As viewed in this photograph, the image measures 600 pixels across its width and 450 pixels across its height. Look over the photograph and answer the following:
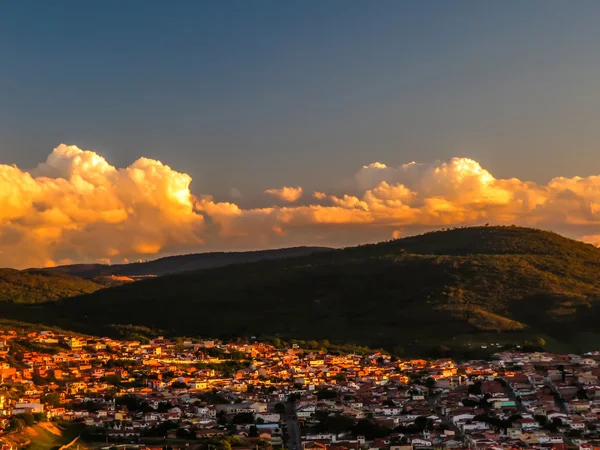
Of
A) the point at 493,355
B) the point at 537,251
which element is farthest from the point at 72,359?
the point at 537,251

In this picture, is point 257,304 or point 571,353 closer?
point 571,353

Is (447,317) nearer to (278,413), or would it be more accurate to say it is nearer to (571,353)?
(571,353)

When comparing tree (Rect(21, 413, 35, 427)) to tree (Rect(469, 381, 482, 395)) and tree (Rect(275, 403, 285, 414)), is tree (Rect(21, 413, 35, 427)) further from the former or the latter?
tree (Rect(469, 381, 482, 395))

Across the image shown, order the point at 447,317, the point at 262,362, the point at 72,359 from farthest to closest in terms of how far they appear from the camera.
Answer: the point at 447,317 < the point at 262,362 < the point at 72,359

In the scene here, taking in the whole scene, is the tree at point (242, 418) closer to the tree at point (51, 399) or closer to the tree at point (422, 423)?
the tree at point (422, 423)

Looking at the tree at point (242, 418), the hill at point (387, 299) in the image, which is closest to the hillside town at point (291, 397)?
the tree at point (242, 418)

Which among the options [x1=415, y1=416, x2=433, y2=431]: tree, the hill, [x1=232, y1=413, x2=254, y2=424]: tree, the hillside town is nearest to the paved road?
the hillside town

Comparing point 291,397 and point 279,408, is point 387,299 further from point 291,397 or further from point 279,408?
point 279,408
